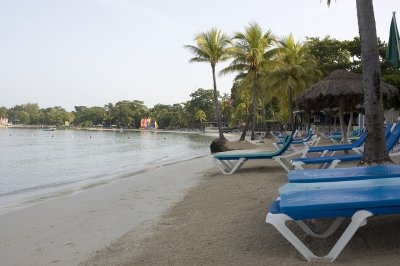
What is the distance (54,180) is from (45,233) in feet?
33.6

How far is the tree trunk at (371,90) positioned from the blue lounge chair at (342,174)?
1.01m

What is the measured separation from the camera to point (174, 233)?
4.77m

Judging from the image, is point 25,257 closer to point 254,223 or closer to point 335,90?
point 254,223

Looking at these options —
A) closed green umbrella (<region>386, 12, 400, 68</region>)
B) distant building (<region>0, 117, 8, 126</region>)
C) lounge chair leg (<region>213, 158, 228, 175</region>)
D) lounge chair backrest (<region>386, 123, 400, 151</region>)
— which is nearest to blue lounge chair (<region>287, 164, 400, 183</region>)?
lounge chair backrest (<region>386, 123, 400, 151</region>)

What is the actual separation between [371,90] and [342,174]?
183 centimetres

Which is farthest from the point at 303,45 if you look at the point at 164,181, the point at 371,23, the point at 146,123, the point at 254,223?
the point at 146,123

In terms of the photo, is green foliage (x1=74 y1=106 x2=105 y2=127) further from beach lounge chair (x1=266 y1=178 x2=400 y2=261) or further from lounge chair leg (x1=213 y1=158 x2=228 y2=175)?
beach lounge chair (x1=266 y1=178 x2=400 y2=261)

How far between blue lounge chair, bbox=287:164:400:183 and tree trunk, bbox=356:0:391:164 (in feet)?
3.32

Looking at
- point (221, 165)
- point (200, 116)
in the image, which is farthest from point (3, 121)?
point (221, 165)

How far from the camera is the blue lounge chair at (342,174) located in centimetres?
422

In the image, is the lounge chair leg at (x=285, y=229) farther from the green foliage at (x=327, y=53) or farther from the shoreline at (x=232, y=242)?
the green foliage at (x=327, y=53)

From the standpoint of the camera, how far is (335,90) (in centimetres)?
1181

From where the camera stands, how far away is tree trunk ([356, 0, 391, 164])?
5.70 metres

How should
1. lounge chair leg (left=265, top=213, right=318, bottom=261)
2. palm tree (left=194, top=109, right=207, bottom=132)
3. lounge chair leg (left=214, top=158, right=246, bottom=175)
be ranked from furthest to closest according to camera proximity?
palm tree (left=194, top=109, right=207, bottom=132)
lounge chair leg (left=214, top=158, right=246, bottom=175)
lounge chair leg (left=265, top=213, right=318, bottom=261)
